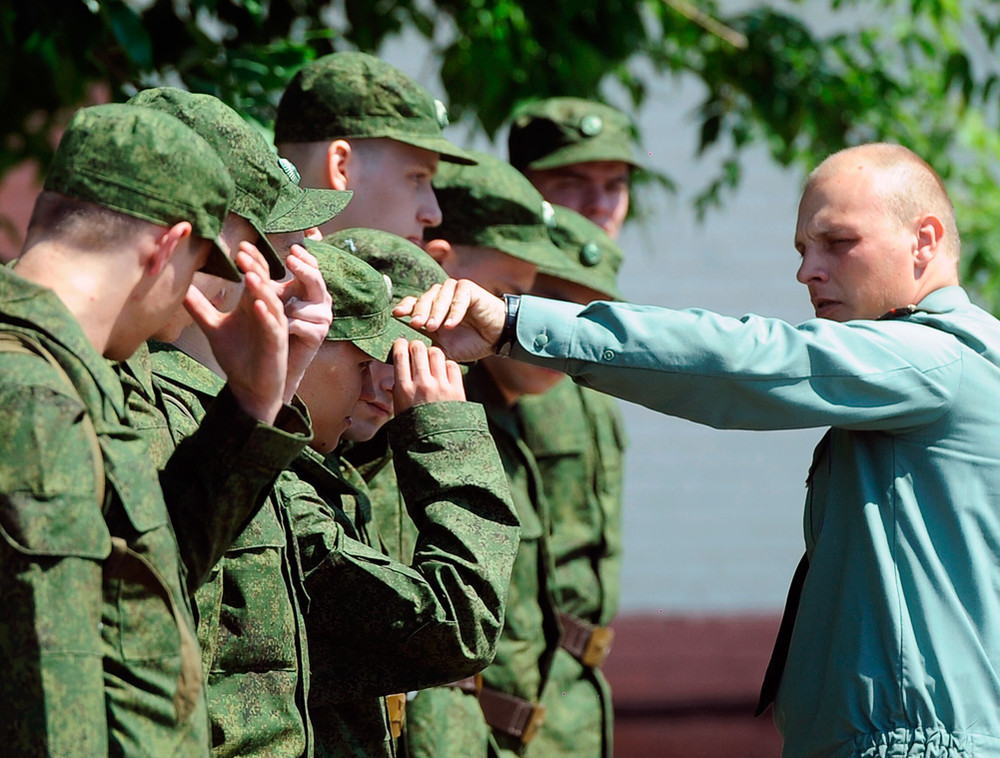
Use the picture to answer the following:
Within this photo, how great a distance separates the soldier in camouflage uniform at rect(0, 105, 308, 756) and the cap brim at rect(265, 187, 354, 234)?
616 mm

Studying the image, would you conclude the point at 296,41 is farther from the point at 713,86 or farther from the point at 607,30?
the point at 713,86

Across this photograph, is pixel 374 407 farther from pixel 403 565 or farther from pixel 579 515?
pixel 579 515

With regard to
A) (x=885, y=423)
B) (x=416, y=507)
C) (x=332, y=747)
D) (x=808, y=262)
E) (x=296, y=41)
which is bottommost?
(x=332, y=747)

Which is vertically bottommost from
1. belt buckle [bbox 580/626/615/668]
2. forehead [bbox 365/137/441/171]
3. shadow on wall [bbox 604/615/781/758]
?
shadow on wall [bbox 604/615/781/758]

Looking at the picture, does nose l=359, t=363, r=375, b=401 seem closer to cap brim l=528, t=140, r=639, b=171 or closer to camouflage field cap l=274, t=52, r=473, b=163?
camouflage field cap l=274, t=52, r=473, b=163

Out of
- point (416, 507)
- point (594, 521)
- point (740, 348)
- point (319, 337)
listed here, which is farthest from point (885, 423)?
point (594, 521)

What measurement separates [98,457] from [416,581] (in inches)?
33.3

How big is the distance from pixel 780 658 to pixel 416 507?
2.62ft

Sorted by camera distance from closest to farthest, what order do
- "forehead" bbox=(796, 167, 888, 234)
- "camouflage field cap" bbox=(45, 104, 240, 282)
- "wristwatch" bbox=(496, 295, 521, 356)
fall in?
1. "camouflage field cap" bbox=(45, 104, 240, 282)
2. "wristwatch" bbox=(496, 295, 521, 356)
3. "forehead" bbox=(796, 167, 888, 234)

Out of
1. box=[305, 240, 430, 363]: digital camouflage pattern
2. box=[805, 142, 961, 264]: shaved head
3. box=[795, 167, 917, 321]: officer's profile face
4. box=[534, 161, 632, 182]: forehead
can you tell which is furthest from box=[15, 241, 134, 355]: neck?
box=[534, 161, 632, 182]: forehead

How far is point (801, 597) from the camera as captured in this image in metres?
2.88

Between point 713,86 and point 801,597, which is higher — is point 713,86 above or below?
above

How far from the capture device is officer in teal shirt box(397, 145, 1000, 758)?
267cm

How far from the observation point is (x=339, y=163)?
143 inches
